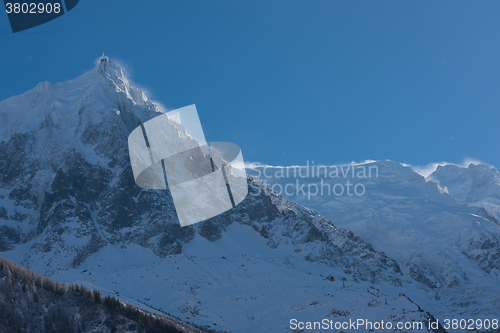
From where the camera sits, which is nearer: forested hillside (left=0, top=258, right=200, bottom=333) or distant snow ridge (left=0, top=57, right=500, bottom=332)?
forested hillside (left=0, top=258, right=200, bottom=333)

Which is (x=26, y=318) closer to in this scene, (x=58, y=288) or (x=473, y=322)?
(x=58, y=288)

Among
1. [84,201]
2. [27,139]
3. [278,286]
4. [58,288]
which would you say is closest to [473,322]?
[278,286]

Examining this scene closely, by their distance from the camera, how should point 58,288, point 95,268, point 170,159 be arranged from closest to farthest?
point 58,288
point 95,268
point 170,159

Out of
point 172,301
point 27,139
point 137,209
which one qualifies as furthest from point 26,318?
point 27,139

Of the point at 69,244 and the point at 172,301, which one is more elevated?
the point at 69,244

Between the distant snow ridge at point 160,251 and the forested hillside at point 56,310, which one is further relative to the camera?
the distant snow ridge at point 160,251

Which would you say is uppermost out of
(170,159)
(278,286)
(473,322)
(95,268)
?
(170,159)

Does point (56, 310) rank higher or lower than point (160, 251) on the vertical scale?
higher

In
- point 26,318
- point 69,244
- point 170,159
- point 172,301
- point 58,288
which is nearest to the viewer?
point 26,318

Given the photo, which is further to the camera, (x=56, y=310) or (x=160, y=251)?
(x=160, y=251)

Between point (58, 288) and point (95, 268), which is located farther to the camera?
point (95, 268)
